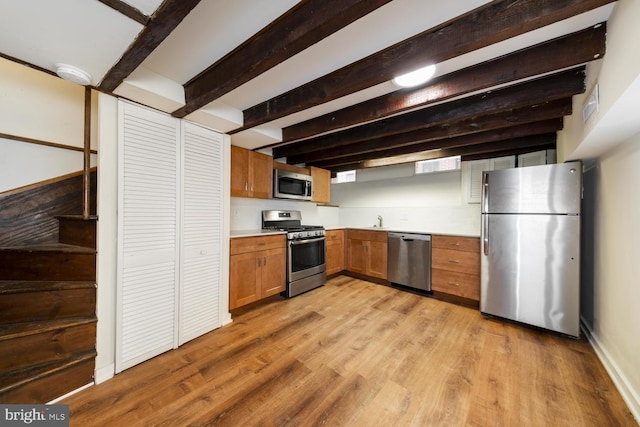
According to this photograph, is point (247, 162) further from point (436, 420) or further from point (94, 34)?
point (436, 420)

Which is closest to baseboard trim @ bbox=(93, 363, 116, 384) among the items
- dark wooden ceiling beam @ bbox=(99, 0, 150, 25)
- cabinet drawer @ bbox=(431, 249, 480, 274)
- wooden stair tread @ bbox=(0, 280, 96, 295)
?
wooden stair tread @ bbox=(0, 280, 96, 295)

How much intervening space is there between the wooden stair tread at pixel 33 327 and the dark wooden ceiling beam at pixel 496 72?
8.52ft

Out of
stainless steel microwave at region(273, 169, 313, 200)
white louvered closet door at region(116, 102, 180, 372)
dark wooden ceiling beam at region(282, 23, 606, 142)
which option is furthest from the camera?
stainless steel microwave at region(273, 169, 313, 200)

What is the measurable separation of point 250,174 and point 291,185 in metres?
0.76

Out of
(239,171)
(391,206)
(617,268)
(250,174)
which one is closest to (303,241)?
(250,174)

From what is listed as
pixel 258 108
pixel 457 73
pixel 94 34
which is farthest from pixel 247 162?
pixel 457 73

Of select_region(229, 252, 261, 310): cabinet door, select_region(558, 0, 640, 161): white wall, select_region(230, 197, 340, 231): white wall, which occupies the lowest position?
select_region(229, 252, 261, 310): cabinet door

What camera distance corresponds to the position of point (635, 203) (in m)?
1.55

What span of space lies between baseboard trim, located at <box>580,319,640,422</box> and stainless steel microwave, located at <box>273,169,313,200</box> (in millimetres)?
3543

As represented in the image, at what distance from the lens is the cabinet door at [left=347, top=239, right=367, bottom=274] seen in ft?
13.6

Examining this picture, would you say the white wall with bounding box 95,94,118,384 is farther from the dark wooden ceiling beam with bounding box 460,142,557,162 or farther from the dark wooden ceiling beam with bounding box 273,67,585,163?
the dark wooden ceiling beam with bounding box 460,142,557,162

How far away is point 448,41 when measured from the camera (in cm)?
121

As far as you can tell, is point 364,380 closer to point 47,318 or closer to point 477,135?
point 47,318

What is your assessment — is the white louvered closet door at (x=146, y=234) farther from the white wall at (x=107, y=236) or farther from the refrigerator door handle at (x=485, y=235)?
the refrigerator door handle at (x=485, y=235)
